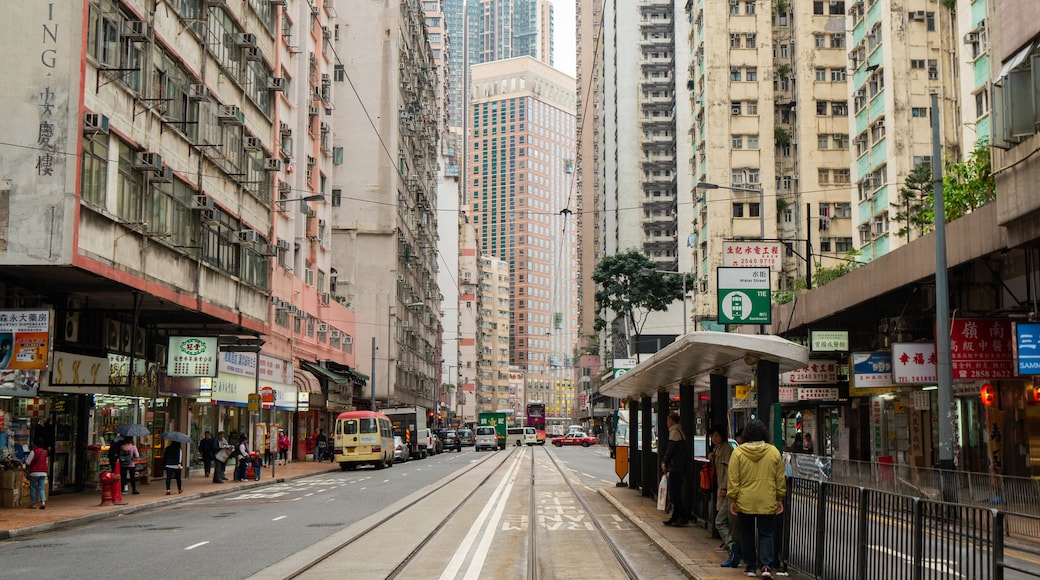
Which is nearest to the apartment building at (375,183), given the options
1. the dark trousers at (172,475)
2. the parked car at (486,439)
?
the parked car at (486,439)

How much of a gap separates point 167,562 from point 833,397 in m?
23.2

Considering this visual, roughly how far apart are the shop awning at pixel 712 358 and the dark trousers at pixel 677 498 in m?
1.74

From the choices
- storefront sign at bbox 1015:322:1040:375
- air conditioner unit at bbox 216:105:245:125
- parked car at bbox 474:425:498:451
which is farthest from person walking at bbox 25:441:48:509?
parked car at bbox 474:425:498:451

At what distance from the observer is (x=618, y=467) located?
28984mm

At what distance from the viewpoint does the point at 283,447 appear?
4809 cm

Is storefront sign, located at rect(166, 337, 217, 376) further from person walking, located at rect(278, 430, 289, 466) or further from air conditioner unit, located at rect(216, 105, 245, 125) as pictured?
person walking, located at rect(278, 430, 289, 466)

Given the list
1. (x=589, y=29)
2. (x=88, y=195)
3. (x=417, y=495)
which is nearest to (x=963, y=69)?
(x=417, y=495)

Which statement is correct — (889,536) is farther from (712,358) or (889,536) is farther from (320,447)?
(320,447)

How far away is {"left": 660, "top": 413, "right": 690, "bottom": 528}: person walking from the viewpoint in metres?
16.9

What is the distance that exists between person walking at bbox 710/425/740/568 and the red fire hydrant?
572 inches

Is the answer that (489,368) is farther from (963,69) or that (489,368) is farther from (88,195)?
(88,195)

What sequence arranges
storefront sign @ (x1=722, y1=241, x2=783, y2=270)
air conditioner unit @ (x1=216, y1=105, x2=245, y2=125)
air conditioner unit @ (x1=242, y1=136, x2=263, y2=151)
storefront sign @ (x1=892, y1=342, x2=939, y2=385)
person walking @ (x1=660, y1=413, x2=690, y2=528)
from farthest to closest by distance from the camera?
air conditioner unit @ (x1=242, y1=136, x2=263, y2=151) → air conditioner unit @ (x1=216, y1=105, x2=245, y2=125) → storefront sign @ (x1=722, y1=241, x2=783, y2=270) → storefront sign @ (x1=892, y1=342, x2=939, y2=385) → person walking @ (x1=660, y1=413, x2=690, y2=528)

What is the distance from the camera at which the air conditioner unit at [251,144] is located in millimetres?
36750

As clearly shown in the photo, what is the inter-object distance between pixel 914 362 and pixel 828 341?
5.85 meters
